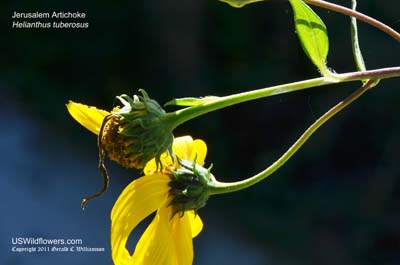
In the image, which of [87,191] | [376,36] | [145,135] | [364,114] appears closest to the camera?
[145,135]

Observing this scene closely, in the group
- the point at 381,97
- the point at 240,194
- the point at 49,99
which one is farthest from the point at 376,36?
the point at 49,99

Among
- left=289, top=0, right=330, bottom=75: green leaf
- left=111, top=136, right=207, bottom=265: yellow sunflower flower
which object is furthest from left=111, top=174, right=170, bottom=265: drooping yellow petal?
left=289, top=0, right=330, bottom=75: green leaf

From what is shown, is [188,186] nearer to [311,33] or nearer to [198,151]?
[198,151]

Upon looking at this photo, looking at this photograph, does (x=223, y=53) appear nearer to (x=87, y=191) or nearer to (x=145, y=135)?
(x=87, y=191)

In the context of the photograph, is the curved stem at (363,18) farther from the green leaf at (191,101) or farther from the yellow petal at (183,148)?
the yellow petal at (183,148)

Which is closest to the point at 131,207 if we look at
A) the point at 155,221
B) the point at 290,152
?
the point at 155,221

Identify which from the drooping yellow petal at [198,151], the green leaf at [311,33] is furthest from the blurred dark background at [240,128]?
the green leaf at [311,33]
